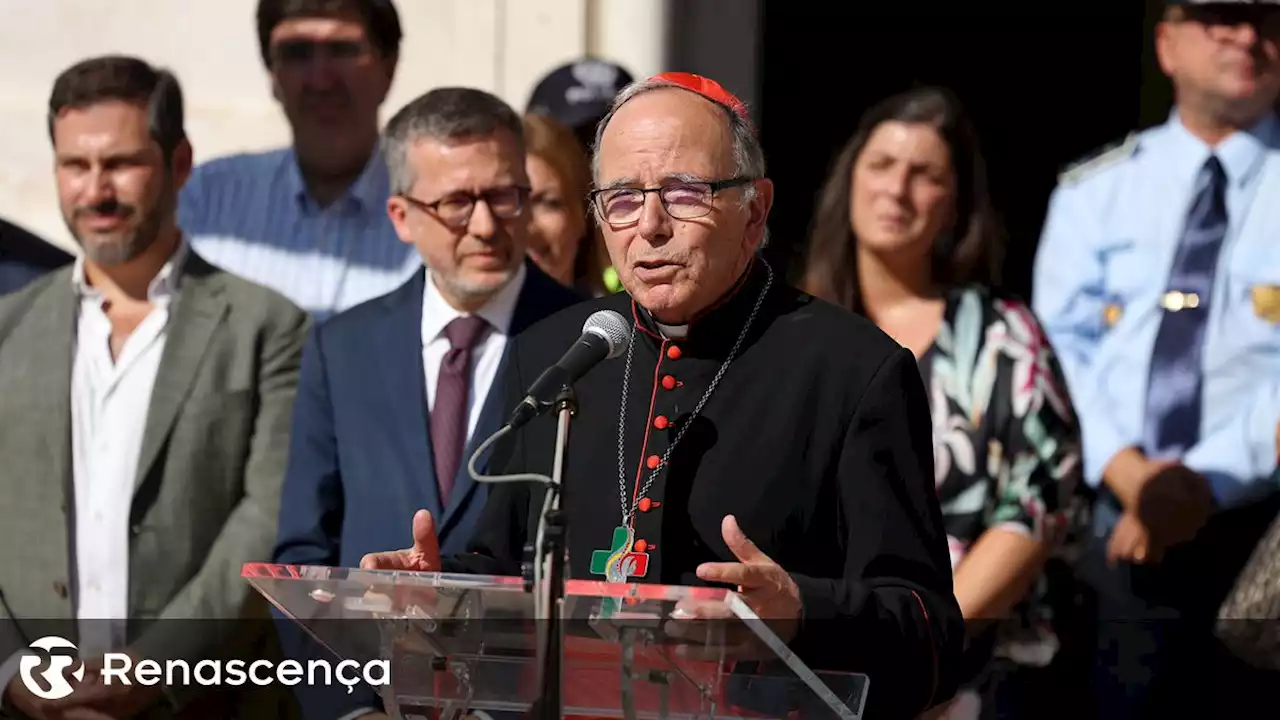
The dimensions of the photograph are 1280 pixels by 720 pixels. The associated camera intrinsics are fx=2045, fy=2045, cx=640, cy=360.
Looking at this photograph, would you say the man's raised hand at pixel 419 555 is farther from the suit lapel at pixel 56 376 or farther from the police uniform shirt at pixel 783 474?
the suit lapel at pixel 56 376

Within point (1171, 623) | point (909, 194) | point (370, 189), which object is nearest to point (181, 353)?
point (370, 189)

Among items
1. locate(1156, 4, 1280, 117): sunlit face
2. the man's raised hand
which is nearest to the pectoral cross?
the man's raised hand

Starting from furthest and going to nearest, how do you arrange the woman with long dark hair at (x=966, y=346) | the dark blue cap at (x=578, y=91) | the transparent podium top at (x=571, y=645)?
the dark blue cap at (x=578, y=91)
the woman with long dark hair at (x=966, y=346)
the transparent podium top at (x=571, y=645)

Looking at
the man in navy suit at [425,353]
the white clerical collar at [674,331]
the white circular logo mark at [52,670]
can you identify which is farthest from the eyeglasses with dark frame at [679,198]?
the white circular logo mark at [52,670]

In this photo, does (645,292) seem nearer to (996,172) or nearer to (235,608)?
(235,608)

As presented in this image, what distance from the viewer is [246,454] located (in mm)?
5523

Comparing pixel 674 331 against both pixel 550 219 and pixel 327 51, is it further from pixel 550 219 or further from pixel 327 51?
pixel 327 51

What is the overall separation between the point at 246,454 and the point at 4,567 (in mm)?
763

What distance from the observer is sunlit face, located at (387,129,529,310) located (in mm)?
4773

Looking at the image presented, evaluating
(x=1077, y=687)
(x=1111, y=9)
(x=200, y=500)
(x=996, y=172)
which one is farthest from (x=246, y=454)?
(x=1111, y=9)

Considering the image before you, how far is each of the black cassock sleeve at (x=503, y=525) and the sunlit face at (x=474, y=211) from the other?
122 centimetres

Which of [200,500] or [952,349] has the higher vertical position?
[952,349]

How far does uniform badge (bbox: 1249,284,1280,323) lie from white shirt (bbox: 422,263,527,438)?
7.39 ft

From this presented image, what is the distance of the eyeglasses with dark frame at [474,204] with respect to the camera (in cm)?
477
